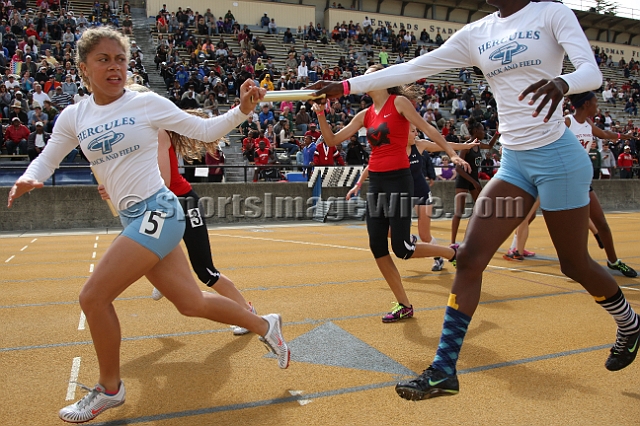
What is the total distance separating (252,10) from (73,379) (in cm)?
3109

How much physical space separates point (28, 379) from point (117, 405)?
3.27 feet

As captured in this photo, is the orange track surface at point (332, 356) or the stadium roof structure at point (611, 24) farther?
the stadium roof structure at point (611, 24)

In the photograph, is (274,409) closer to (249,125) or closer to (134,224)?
(134,224)

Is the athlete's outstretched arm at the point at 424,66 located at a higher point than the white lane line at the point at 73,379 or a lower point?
higher

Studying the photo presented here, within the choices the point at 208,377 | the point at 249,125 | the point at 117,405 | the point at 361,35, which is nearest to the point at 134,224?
the point at 117,405

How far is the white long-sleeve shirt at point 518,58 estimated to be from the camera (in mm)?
2967

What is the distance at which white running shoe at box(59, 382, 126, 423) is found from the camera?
112 inches

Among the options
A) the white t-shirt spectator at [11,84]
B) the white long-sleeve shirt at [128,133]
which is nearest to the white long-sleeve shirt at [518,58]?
the white long-sleeve shirt at [128,133]

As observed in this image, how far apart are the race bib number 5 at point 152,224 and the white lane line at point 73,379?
3.96 feet

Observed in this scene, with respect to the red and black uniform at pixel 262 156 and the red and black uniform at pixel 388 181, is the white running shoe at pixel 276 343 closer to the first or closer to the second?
the red and black uniform at pixel 388 181

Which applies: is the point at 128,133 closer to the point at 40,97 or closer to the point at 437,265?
the point at 437,265

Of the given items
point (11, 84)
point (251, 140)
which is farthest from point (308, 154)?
point (11, 84)

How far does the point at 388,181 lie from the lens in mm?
4918

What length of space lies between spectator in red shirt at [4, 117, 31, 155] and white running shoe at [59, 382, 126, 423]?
1349 centimetres
